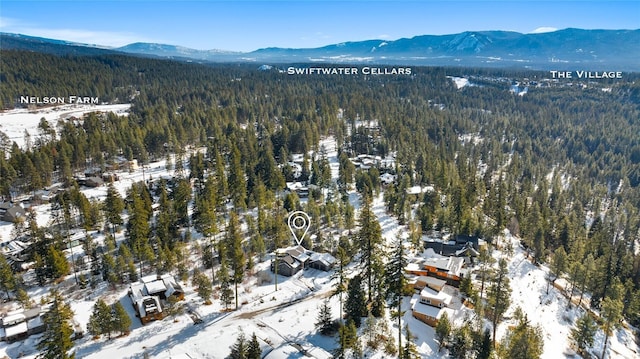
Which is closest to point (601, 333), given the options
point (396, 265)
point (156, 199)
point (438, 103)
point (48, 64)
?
point (396, 265)

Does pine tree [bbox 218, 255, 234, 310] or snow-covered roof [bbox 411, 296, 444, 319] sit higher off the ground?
pine tree [bbox 218, 255, 234, 310]

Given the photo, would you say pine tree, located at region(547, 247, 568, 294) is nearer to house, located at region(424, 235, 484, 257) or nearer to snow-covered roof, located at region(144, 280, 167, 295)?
house, located at region(424, 235, 484, 257)

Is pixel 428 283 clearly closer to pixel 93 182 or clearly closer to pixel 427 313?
pixel 427 313

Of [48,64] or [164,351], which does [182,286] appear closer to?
[164,351]

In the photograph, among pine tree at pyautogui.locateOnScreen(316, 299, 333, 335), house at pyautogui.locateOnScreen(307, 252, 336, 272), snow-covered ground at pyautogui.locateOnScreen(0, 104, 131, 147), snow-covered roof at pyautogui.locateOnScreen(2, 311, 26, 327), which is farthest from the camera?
snow-covered ground at pyautogui.locateOnScreen(0, 104, 131, 147)

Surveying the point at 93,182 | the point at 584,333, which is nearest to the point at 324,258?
the point at 584,333

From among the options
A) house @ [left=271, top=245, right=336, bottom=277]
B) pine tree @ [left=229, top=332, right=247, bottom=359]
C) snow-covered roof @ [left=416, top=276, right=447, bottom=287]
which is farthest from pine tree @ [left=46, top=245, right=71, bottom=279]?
snow-covered roof @ [left=416, top=276, right=447, bottom=287]
